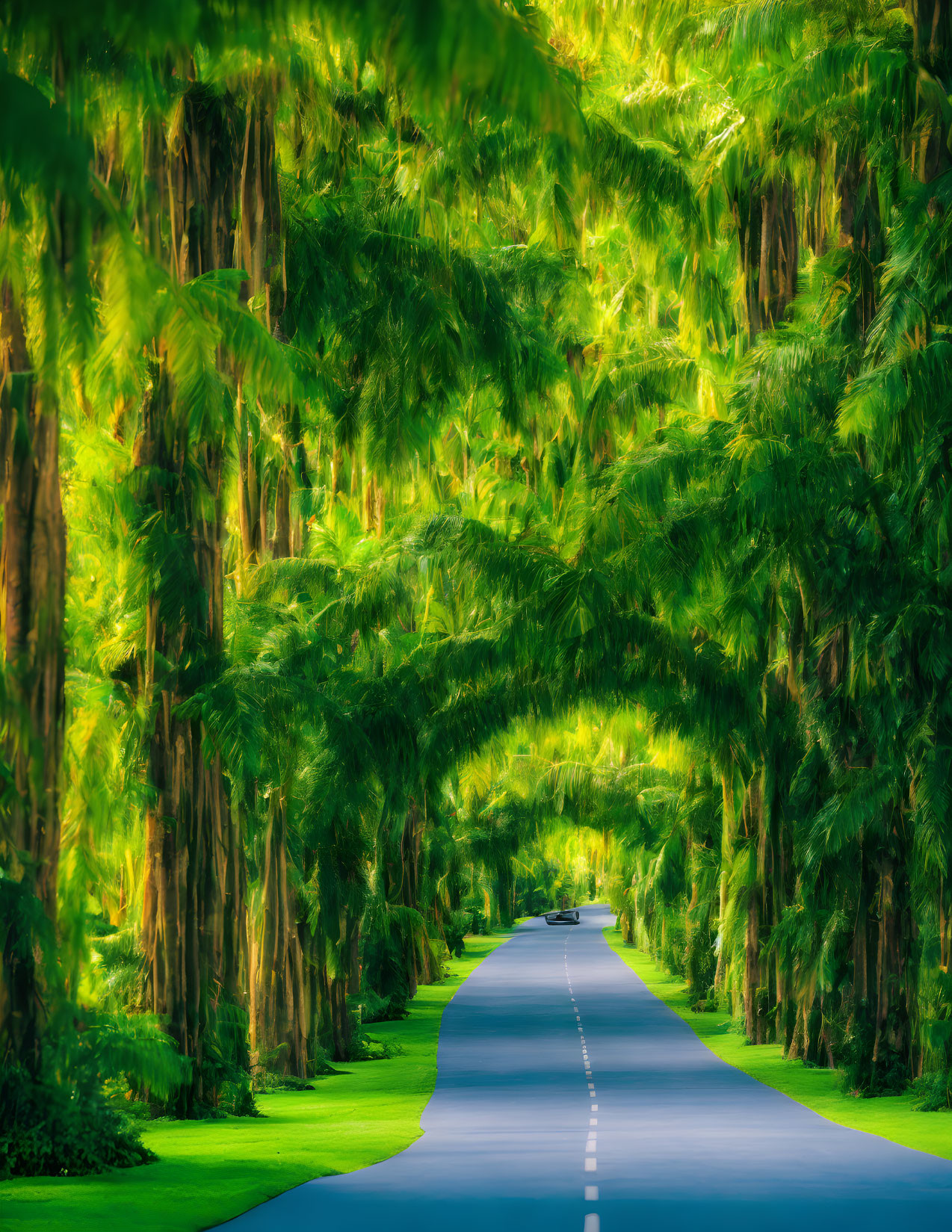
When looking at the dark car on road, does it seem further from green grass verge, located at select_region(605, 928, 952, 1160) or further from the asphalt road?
the asphalt road

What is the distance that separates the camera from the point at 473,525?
1705cm

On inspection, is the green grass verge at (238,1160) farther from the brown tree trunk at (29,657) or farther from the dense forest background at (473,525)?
the brown tree trunk at (29,657)

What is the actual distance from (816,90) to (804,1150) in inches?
371

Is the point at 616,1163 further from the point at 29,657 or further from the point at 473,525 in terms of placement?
the point at 473,525

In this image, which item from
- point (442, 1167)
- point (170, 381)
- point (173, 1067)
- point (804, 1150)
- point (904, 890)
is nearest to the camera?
point (173, 1067)

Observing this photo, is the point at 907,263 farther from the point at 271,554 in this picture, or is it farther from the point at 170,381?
the point at 271,554

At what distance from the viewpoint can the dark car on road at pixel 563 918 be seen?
91.1 meters

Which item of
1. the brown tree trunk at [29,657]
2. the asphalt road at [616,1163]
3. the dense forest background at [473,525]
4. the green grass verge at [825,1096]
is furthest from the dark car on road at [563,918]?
the brown tree trunk at [29,657]

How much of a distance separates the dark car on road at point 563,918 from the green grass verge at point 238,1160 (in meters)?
69.4

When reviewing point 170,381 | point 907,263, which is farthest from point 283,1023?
point 907,263

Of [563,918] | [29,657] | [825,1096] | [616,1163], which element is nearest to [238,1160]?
[616,1163]

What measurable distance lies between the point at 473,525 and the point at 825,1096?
8266 mm

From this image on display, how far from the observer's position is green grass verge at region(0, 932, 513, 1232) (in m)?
10.0

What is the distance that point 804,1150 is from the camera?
1366 cm
